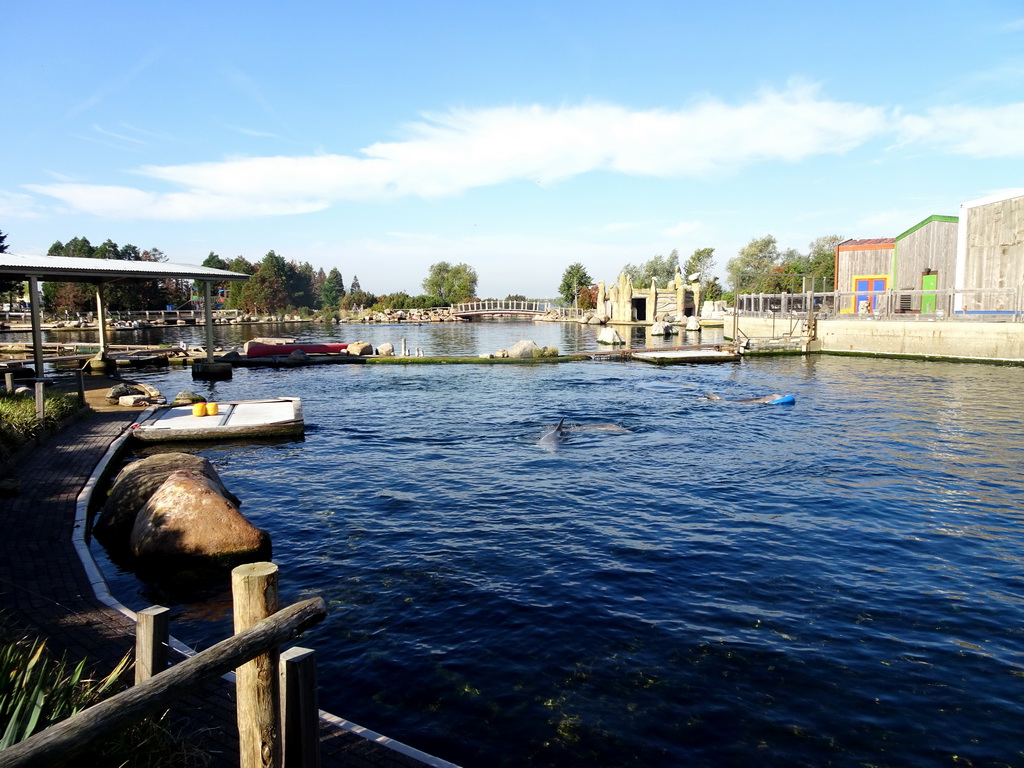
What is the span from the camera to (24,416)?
1511 centimetres

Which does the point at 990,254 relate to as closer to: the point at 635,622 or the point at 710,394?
the point at 710,394

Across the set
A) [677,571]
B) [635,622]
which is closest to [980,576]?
[677,571]

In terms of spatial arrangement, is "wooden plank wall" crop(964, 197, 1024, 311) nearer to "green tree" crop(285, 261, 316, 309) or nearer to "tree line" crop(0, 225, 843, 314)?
"tree line" crop(0, 225, 843, 314)

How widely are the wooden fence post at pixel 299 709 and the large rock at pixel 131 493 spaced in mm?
7972

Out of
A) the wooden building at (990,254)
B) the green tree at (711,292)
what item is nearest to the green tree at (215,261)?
the green tree at (711,292)

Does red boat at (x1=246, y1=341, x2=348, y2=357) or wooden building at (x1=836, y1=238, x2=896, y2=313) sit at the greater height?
wooden building at (x1=836, y1=238, x2=896, y2=313)

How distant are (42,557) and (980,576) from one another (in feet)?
43.8

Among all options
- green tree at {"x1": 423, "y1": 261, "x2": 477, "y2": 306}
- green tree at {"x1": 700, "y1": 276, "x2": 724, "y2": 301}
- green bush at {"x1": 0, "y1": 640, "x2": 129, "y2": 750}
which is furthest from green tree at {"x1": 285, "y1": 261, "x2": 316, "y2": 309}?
green bush at {"x1": 0, "y1": 640, "x2": 129, "y2": 750}

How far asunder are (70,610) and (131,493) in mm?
4354

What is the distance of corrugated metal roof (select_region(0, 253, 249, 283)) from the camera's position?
22306mm

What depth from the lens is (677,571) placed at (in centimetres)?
996

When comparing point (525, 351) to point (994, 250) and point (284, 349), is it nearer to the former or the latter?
point (284, 349)

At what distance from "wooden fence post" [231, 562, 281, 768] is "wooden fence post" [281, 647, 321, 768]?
9 cm

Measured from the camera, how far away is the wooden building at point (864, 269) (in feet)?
168
